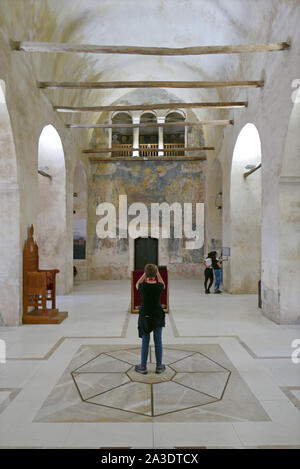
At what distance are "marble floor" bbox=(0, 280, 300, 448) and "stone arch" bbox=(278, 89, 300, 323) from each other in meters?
0.56

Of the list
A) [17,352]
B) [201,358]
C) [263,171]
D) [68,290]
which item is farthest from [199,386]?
[68,290]

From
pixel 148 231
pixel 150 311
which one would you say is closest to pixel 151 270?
pixel 150 311

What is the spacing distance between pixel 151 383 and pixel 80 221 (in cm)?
1380

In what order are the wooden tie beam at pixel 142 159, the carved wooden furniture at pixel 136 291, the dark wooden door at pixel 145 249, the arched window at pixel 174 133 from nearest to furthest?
the carved wooden furniture at pixel 136 291
the wooden tie beam at pixel 142 159
the dark wooden door at pixel 145 249
the arched window at pixel 174 133

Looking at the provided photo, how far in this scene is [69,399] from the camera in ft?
15.4

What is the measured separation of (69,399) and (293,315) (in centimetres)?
589

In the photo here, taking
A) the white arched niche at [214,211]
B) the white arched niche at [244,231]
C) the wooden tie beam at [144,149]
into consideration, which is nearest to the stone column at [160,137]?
the wooden tie beam at [144,149]

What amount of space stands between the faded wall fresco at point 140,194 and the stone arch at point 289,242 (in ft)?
34.4

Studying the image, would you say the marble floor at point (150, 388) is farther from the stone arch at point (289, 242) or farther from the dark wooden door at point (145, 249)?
the dark wooden door at point (145, 249)

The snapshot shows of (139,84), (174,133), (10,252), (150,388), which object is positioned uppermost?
(174,133)

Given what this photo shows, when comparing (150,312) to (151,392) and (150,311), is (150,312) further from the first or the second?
(151,392)

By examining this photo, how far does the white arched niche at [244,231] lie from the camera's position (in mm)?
13336

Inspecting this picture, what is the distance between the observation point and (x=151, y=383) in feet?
17.1
